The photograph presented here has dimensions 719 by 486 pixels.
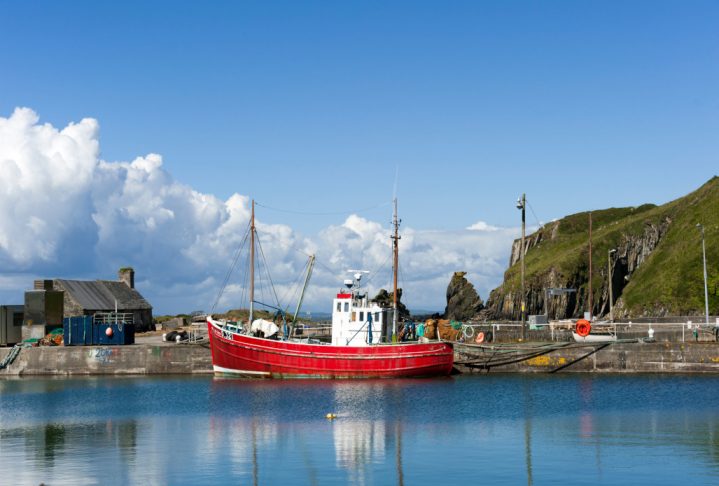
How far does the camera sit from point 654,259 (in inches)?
5138

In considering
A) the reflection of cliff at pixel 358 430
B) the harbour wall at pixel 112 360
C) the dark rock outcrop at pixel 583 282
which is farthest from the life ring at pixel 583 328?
the dark rock outcrop at pixel 583 282

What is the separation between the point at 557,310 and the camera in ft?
431

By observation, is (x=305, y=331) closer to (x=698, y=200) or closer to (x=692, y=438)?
(x=692, y=438)

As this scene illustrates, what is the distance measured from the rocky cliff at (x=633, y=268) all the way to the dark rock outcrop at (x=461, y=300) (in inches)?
103

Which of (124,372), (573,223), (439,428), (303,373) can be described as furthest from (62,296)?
(573,223)

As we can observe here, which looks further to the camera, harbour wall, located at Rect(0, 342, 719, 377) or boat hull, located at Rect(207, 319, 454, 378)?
boat hull, located at Rect(207, 319, 454, 378)

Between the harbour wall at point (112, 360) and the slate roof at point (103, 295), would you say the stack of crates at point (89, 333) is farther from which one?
the slate roof at point (103, 295)

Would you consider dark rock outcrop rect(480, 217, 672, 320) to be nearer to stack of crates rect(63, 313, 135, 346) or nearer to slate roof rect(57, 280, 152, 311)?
slate roof rect(57, 280, 152, 311)

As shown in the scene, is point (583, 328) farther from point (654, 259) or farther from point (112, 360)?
point (654, 259)

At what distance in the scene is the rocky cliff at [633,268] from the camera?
4530 inches

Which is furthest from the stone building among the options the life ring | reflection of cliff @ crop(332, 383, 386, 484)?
the life ring

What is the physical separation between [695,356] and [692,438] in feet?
79.7

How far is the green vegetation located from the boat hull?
158ft

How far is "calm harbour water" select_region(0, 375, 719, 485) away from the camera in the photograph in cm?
2944
